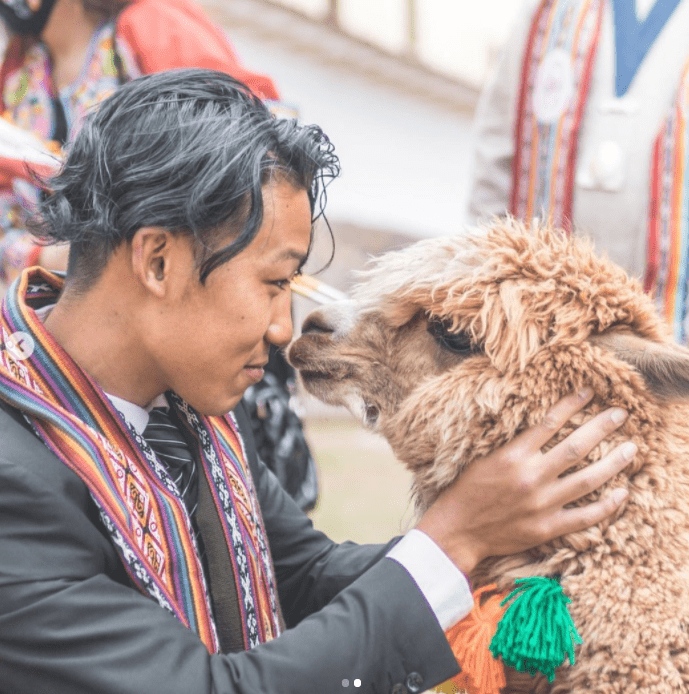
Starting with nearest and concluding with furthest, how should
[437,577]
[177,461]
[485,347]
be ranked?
[437,577] → [485,347] → [177,461]

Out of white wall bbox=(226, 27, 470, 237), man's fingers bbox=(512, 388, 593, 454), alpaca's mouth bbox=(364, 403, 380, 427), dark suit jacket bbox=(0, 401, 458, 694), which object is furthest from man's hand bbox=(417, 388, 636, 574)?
white wall bbox=(226, 27, 470, 237)

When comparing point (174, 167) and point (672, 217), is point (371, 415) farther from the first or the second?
point (672, 217)

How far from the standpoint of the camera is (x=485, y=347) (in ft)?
4.19

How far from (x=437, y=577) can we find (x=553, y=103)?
57.9 inches

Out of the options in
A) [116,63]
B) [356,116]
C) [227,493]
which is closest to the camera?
[227,493]

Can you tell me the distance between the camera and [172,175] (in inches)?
46.8

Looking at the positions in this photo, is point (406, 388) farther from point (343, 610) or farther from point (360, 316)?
point (343, 610)

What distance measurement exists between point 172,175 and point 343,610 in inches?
24.4

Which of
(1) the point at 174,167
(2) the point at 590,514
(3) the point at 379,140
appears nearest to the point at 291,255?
(1) the point at 174,167

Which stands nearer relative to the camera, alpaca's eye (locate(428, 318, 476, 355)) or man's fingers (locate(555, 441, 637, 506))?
man's fingers (locate(555, 441, 637, 506))

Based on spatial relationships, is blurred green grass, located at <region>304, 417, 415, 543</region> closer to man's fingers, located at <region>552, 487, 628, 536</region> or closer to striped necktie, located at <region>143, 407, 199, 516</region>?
striped necktie, located at <region>143, 407, 199, 516</region>

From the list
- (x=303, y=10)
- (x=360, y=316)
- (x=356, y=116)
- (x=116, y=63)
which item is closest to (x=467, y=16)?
(x=356, y=116)

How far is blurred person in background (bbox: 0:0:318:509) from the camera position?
2.04 m

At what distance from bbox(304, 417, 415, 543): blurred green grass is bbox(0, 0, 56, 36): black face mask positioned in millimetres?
1863
